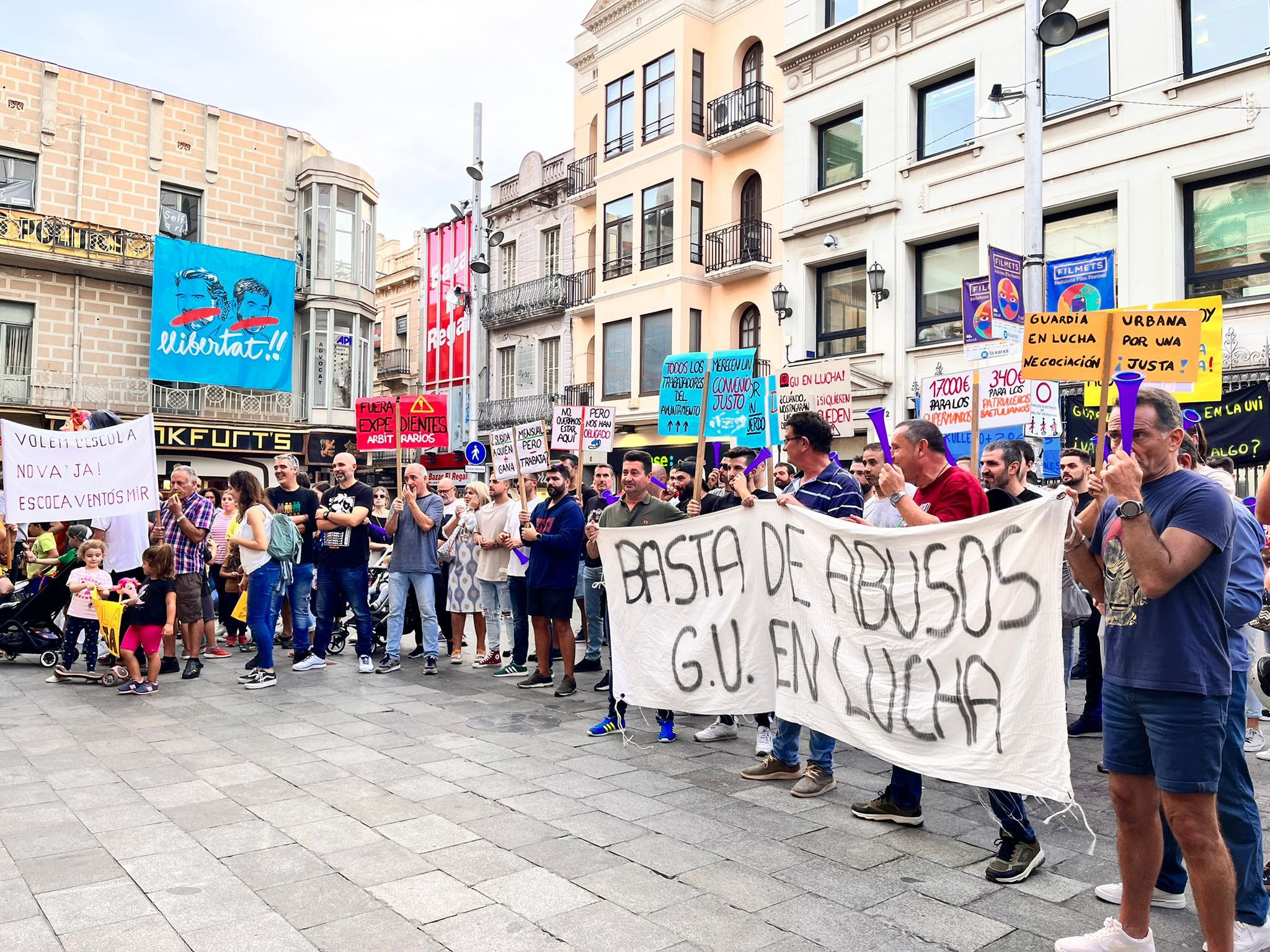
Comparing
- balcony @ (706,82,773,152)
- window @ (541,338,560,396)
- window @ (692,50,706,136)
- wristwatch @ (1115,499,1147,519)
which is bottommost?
wristwatch @ (1115,499,1147,519)

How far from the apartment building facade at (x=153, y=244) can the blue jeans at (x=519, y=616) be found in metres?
19.0

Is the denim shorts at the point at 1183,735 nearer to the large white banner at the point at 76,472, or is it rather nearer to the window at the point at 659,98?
the large white banner at the point at 76,472

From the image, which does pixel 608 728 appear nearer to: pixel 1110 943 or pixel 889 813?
pixel 889 813

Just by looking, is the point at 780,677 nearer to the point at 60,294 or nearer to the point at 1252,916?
the point at 1252,916

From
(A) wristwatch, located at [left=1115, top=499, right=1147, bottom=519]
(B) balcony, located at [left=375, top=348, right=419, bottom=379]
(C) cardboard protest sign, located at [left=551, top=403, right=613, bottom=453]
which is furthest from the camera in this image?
(B) balcony, located at [left=375, top=348, right=419, bottom=379]

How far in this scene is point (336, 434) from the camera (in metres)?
29.3

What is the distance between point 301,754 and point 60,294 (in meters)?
24.7

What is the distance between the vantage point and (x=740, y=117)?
22156 millimetres

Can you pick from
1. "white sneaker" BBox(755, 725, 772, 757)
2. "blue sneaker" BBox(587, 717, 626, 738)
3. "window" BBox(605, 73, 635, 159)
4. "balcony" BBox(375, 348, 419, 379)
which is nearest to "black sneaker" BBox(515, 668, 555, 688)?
"blue sneaker" BBox(587, 717, 626, 738)

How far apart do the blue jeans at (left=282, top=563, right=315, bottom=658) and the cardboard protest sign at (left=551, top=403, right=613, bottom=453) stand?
3.39 meters

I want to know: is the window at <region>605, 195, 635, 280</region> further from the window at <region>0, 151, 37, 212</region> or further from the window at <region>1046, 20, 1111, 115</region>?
the window at <region>0, 151, 37, 212</region>

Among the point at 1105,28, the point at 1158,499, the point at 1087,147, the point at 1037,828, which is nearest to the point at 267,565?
the point at 1037,828

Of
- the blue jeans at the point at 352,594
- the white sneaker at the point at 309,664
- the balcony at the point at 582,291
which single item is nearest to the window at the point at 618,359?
the balcony at the point at 582,291

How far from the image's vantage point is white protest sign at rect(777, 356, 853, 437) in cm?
1180
